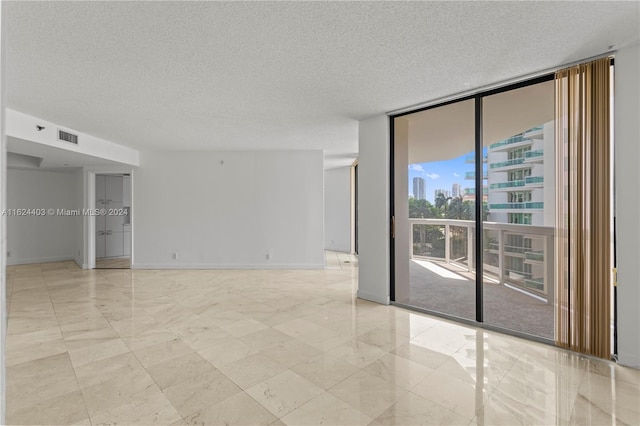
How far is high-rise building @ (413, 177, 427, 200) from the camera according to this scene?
Result: 5.08m

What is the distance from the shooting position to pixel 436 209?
19.1 ft

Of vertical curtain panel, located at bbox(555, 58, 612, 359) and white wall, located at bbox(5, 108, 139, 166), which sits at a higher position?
white wall, located at bbox(5, 108, 139, 166)

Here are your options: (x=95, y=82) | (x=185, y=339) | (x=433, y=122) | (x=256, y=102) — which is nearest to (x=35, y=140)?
(x=95, y=82)

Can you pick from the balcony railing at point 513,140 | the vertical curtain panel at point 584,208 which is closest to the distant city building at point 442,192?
the balcony railing at point 513,140

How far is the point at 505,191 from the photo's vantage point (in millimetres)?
5395

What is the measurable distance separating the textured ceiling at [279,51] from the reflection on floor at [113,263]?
401cm

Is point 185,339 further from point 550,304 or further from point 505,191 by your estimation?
point 505,191

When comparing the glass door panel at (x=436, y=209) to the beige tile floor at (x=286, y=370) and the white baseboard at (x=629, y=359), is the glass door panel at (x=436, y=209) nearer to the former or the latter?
the beige tile floor at (x=286, y=370)

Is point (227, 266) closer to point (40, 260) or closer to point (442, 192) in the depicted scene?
point (442, 192)

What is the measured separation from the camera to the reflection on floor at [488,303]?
11.4 feet

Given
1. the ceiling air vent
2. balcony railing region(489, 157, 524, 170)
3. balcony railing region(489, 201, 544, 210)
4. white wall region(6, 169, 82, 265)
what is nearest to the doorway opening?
white wall region(6, 169, 82, 265)

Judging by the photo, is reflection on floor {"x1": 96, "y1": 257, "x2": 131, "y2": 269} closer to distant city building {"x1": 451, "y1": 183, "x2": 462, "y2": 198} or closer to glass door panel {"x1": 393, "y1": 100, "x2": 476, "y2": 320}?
glass door panel {"x1": 393, "y1": 100, "x2": 476, "y2": 320}

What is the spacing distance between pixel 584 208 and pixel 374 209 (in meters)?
2.31

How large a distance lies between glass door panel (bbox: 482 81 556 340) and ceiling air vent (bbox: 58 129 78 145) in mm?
6206
